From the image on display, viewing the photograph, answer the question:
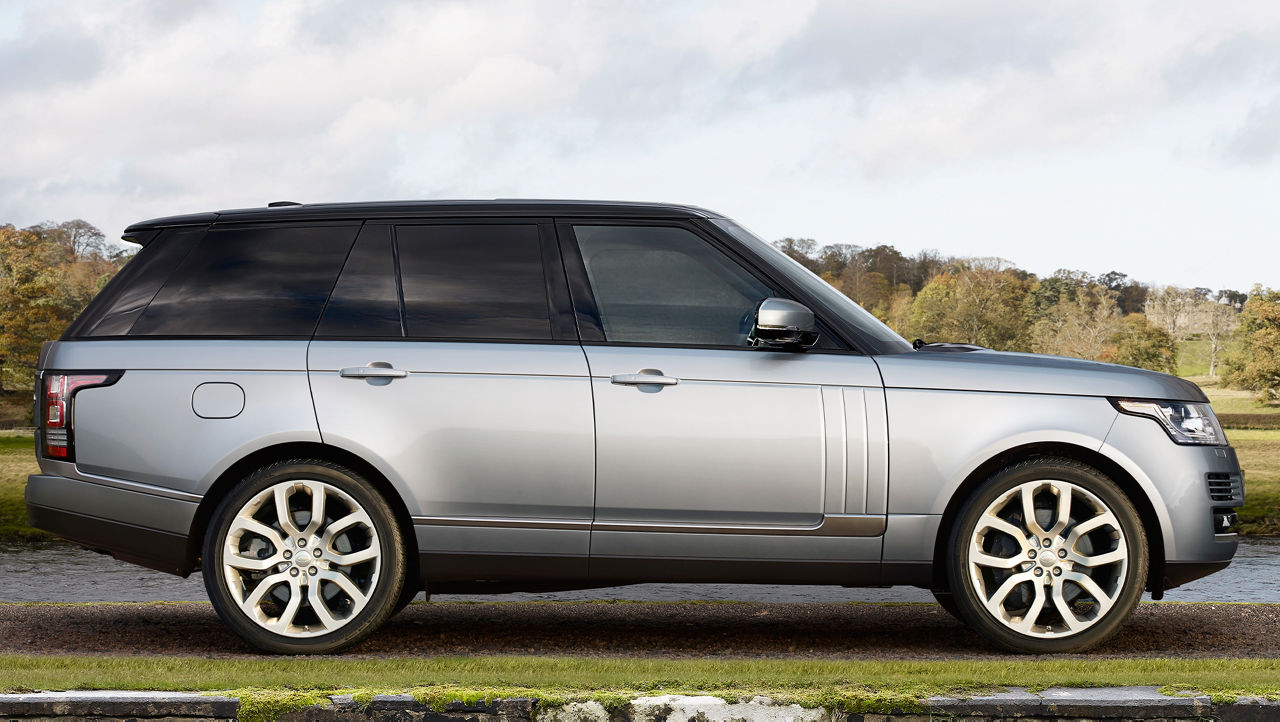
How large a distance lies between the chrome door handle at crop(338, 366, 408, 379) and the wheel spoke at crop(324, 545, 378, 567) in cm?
74

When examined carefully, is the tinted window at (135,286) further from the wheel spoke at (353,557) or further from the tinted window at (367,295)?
the wheel spoke at (353,557)

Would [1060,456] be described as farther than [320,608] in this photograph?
Yes

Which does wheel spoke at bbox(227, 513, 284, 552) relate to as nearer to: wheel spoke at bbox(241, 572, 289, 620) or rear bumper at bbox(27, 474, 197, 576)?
wheel spoke at bbox(241, 572, 289, 620)

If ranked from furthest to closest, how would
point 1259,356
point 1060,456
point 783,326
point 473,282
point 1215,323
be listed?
point 1215,323 < point 1259,356 < point 473,282 < point 1060,456 < point 783,326

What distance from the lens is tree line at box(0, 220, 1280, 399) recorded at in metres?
53.3

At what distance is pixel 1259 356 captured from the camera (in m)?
62.0

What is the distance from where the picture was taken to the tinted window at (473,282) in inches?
213

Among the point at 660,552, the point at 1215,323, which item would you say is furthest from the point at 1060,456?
the point at 1215,323

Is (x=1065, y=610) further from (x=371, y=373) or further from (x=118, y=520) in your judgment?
(x=118, y=520)

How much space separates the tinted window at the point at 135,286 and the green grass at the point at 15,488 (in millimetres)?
2800

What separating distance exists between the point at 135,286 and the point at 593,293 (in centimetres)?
216

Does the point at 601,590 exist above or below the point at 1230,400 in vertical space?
above

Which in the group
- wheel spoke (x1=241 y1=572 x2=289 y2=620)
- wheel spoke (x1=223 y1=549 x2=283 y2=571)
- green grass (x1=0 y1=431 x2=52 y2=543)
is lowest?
green grass (x1=0 y1=431 x2=52 y2=543)

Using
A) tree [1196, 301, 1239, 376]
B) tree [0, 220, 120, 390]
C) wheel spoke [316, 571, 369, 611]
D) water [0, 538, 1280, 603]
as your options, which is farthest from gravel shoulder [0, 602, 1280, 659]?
tree [1196, 301, 1239, 376]
